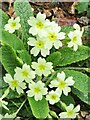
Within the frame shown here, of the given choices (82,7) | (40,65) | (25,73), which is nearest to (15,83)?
(25,73)

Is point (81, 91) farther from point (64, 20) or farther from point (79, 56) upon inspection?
point (64, 20)

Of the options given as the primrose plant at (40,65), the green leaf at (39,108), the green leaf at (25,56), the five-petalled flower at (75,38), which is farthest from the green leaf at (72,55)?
the green leaf at (39,108)

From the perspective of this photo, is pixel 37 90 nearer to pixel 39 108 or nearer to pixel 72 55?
pixel 39 108

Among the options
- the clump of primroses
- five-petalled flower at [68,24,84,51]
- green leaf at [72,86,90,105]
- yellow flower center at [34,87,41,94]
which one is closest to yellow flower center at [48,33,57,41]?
the clump of primroses

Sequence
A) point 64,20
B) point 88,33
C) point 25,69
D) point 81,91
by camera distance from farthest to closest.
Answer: point 64,20 < point 88,33 < point 81,91 < point 25,69

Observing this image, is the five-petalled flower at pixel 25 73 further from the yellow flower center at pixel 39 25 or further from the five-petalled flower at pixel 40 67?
the yellow flower center at pixel 39 25

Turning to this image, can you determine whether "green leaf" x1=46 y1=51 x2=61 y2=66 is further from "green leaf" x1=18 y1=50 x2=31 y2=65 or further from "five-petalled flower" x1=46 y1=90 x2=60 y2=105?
"five-petalled flower" x1=46 y1=90 x2=60 y2=105

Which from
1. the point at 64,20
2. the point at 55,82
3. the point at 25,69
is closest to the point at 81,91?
the point at 55,82

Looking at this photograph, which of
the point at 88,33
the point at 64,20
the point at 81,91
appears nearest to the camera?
the point at 81,91
